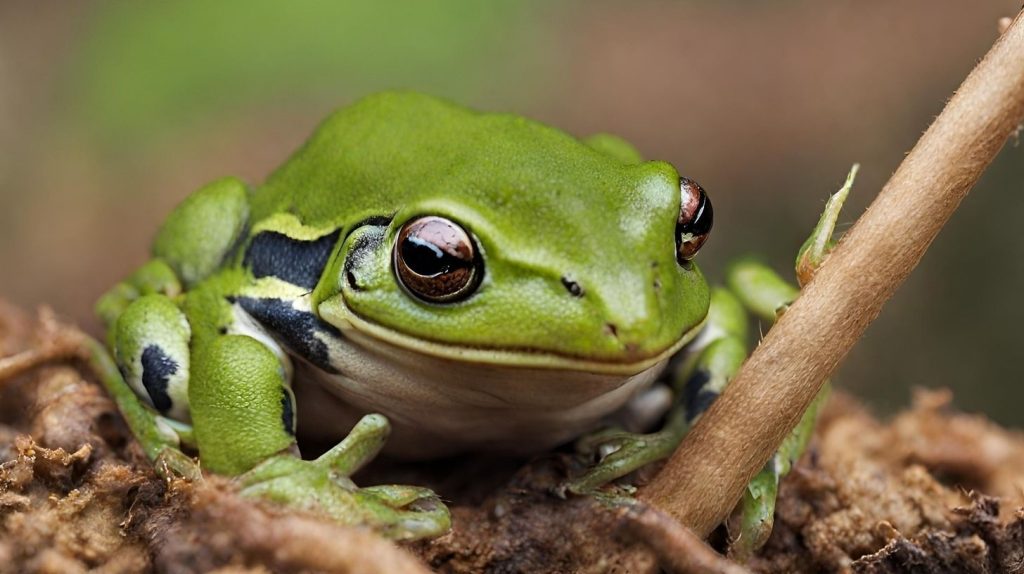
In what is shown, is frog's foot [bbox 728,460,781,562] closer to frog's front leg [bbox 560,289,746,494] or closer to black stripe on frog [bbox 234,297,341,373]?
frog's front leg [bbox 560,289,746,494]

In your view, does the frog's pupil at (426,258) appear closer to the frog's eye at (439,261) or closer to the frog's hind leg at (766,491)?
the frog's eye at (439,261)

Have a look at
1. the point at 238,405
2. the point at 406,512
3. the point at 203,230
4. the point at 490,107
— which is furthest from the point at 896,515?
the point at 490,107

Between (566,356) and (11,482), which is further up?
(566,356)

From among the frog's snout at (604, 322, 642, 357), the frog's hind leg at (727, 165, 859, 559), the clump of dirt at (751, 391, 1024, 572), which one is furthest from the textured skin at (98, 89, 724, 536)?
the clump of dirt at (751, 391, 1024, 572)

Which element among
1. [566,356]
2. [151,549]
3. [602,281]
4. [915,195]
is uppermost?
[915,195]

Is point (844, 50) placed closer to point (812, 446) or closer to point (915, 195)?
point (812, 446)

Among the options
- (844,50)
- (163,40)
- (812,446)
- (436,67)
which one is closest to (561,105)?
(436,67)
